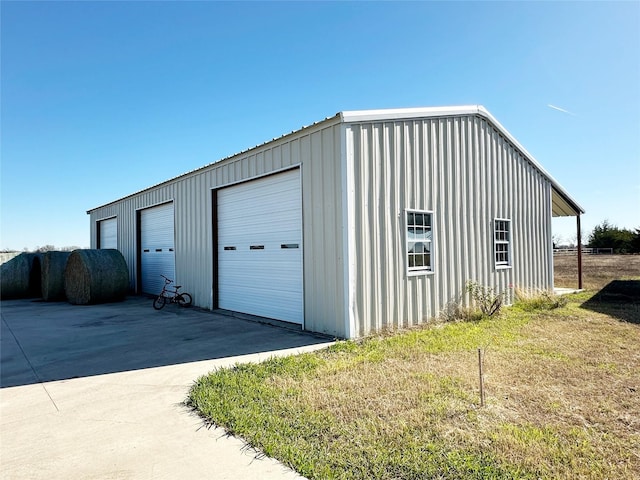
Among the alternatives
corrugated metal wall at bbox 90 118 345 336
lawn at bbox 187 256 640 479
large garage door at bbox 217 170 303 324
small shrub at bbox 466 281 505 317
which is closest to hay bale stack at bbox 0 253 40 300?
corrugated metal wall at bbox 90 118 345 336

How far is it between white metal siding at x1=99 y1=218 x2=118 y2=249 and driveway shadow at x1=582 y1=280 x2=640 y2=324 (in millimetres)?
17874

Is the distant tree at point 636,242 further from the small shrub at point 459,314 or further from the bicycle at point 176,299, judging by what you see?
the bicycle at point 176,299

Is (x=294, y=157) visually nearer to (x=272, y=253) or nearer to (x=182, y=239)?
(x=272, y=253)

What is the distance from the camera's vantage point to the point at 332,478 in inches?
92.7

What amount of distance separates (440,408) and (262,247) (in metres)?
5.87

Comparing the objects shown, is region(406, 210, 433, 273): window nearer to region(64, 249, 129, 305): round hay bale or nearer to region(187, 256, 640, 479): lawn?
region(187, 256, 640, 479): lawn

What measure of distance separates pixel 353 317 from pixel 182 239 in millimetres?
7188

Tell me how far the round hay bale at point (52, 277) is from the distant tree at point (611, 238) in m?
49.0

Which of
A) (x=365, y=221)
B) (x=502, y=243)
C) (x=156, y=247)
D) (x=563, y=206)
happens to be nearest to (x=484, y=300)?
(x=502, y=243)

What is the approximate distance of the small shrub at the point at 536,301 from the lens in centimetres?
919

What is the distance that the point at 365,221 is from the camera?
21.1 feet

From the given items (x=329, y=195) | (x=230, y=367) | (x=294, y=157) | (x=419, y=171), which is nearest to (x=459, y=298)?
(x=419, y=171)

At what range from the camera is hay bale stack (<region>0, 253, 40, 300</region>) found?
13969 millimetres

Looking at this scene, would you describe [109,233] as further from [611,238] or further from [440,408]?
[611,238]
